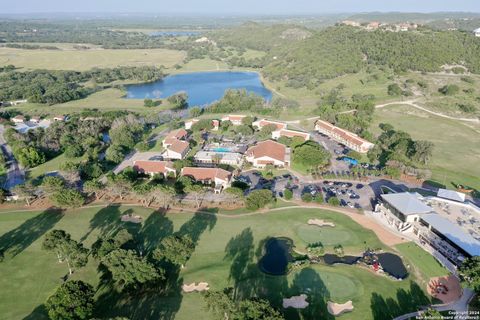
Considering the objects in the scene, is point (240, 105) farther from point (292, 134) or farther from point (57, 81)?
point (57, 81)

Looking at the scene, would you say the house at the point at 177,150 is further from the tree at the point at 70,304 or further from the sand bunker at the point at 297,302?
the sand bunker at the point at 297,302

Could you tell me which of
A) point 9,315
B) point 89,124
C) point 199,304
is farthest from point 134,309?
point 89,124

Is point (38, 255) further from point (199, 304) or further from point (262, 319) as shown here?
point (262, 319)

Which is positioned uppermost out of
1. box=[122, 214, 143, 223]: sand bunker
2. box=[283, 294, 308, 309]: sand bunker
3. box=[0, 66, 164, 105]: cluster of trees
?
box=[0, 66, 164, 105]: cluster of trees

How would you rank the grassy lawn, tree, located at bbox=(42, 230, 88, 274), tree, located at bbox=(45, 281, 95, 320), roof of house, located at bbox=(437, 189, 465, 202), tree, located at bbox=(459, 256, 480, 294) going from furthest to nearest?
roof of house, located at bbox=(437, 189, 465, 202) → the grassy lawn → tree, located at bbox=(42, 230, 88, 274) → tree, located at bbox=(459, 256, 480, 294) → tree, located at bbox=(45, 281, 95, 320)

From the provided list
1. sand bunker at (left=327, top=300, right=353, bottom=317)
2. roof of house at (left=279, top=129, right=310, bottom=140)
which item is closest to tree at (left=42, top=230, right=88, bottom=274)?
sand bunker at (left=327, top=300, right=353, bottom=317)

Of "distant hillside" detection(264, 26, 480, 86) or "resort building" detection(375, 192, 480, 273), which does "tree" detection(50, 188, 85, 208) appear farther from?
"distant hillside" detection(264, 26, 480, 86)

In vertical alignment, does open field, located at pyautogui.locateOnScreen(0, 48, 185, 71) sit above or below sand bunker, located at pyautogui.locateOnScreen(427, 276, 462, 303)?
above
